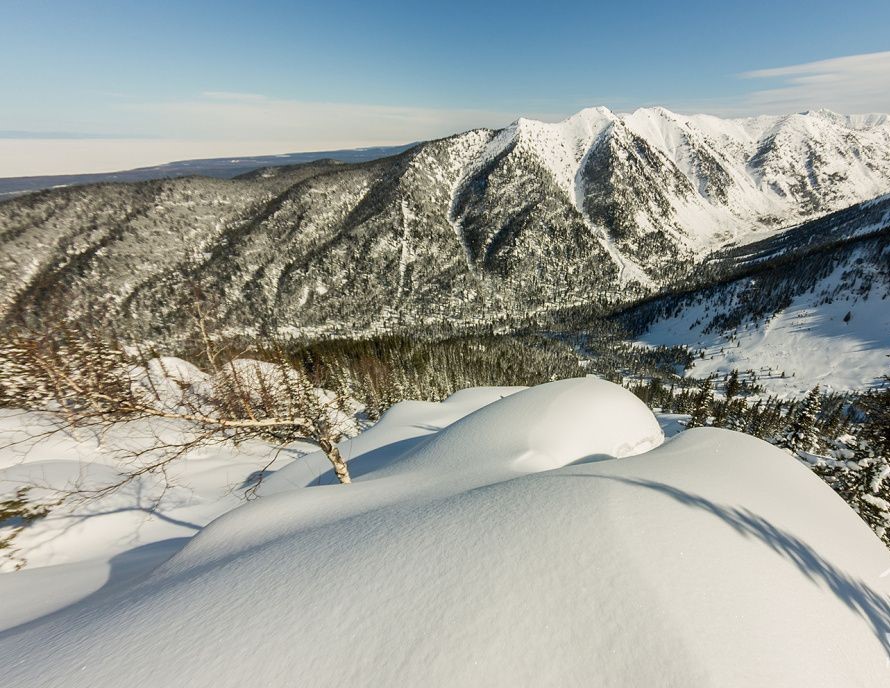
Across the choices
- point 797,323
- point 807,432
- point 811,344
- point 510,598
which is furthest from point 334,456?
point 797,323

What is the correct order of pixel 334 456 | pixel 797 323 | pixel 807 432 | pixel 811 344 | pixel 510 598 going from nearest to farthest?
pixel 510 598 < pixel 334 456 < pixel 807 432 < pixel 811 344 < pixel 797 323

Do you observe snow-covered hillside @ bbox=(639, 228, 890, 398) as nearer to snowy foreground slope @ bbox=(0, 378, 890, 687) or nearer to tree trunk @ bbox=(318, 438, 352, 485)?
snowy foreground slope @ bbox=(0, 378, 890, 687)

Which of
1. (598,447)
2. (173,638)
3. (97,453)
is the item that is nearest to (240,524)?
(173,638)

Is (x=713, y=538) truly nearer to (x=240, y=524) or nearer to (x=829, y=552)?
(x=829, y=552)

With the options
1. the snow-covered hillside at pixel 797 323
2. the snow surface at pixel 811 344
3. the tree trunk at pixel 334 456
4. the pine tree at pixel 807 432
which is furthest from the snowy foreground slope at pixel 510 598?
the snow-covered hillside at pixel 797 323

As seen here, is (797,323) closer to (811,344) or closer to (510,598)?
(811,344)

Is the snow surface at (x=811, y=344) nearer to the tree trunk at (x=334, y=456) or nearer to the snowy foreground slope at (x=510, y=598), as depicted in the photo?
the snowy foreground slope at (x=510, y=598)

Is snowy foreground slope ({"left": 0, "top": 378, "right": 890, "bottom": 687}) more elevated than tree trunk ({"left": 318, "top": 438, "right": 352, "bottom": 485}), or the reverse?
snowy foreground slope ({"left": 0, "top": 378, "right": 890, "bottom": 687})

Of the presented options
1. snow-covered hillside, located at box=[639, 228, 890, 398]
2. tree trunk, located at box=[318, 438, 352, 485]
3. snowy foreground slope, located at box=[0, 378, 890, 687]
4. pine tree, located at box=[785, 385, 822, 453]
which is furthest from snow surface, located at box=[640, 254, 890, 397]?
tree trunk, located at box=[318, 438, 352, 485]
